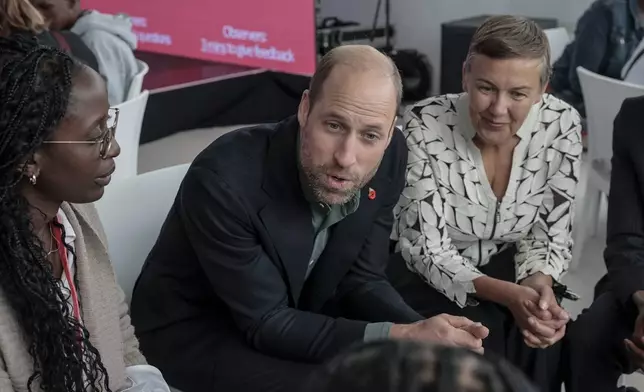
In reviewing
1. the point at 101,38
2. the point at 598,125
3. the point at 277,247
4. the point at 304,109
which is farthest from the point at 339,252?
the point at 101,38

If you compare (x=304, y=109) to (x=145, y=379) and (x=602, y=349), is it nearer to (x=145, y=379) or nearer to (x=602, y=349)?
(x=145, y=379)

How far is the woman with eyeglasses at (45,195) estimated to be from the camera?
120 centimetres

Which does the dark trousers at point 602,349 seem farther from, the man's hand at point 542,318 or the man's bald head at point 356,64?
the man's bald head at point 356,64

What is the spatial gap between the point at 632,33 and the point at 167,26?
116 inches

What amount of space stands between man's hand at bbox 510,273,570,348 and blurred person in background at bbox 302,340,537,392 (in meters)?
1.25

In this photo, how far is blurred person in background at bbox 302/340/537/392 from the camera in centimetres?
54

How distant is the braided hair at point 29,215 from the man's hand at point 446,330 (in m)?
0.61

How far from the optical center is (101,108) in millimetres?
1291

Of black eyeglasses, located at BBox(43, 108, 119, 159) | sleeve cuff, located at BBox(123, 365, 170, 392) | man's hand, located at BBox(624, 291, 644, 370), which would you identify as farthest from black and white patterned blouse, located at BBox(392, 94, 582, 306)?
black eyeglasses, located at BBox(43, 108, 119, 159)

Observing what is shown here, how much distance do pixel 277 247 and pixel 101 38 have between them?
5.61 feet

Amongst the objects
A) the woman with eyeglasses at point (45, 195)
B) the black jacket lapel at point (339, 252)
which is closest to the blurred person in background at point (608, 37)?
the black jacket lapel at point (339, 252)

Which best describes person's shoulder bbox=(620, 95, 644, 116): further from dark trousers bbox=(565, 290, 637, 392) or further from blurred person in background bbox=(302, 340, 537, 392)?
blurred person in background bbox=(302, 340, 537, 392)

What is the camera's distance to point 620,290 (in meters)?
1.86

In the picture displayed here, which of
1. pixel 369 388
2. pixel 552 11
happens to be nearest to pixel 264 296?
pixel 369 388
